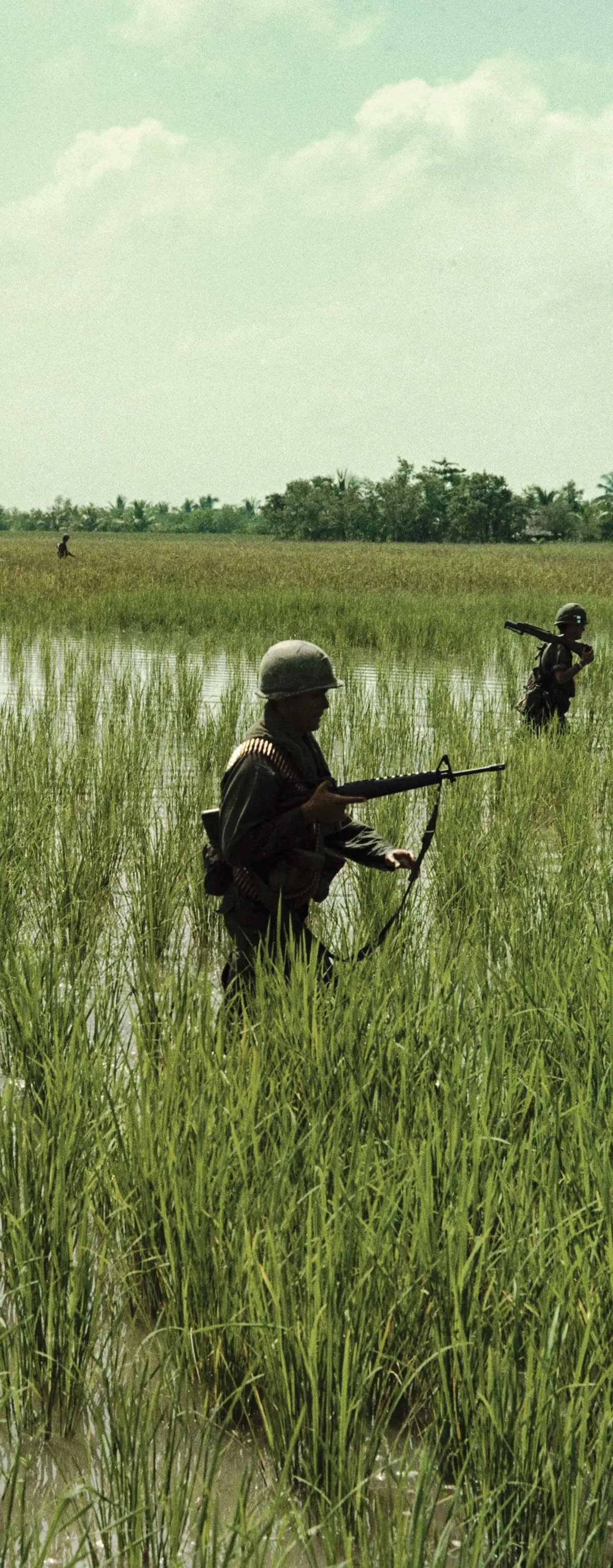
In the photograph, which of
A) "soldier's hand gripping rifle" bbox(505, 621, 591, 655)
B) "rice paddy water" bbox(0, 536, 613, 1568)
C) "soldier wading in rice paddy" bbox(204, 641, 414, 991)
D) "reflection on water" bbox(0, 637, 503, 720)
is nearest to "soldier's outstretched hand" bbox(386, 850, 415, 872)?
"soldier wading in rice paddy" bbox(204, 641, 414, 991)

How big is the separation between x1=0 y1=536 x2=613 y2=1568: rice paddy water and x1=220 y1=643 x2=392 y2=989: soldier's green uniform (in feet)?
0.54

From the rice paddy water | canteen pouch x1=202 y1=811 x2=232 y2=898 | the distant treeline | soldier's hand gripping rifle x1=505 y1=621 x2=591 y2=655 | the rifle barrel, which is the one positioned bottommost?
the rice paddy water

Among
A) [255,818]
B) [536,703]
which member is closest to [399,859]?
[255,818]

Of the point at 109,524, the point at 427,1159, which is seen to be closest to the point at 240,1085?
the point at 427,1159

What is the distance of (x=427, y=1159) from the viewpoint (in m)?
2.13

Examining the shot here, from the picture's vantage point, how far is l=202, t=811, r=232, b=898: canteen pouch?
343 cm

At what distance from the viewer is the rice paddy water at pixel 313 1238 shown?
176cm

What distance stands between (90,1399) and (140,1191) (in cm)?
41

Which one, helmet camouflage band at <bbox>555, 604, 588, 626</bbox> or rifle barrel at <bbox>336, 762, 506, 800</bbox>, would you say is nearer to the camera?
rifle barrel at <bbox>336, 762, 506, 800</bbox>

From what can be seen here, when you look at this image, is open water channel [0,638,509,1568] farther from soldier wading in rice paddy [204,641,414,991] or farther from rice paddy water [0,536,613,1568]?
soldier wading in rice paddy [204,641,414,991]

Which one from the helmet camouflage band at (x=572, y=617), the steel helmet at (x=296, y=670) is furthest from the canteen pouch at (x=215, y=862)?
the helmet camouflage band at (x=572, y=617)

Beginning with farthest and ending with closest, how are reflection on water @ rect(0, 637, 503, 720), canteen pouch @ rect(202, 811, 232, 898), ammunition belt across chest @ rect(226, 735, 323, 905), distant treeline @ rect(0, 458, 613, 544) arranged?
distant treeline @ rect(0, 458, 613, 544) → reflection on water @ rect(0, 637, 503, 720) → canteen pouch @ rect(202, 811, 232, 898) → ammunition belt across chest @ rect(226, 735, 323, 905)

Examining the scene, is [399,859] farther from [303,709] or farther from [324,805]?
[303,709]

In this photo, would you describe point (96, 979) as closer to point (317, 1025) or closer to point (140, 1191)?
point (317, 1025)
